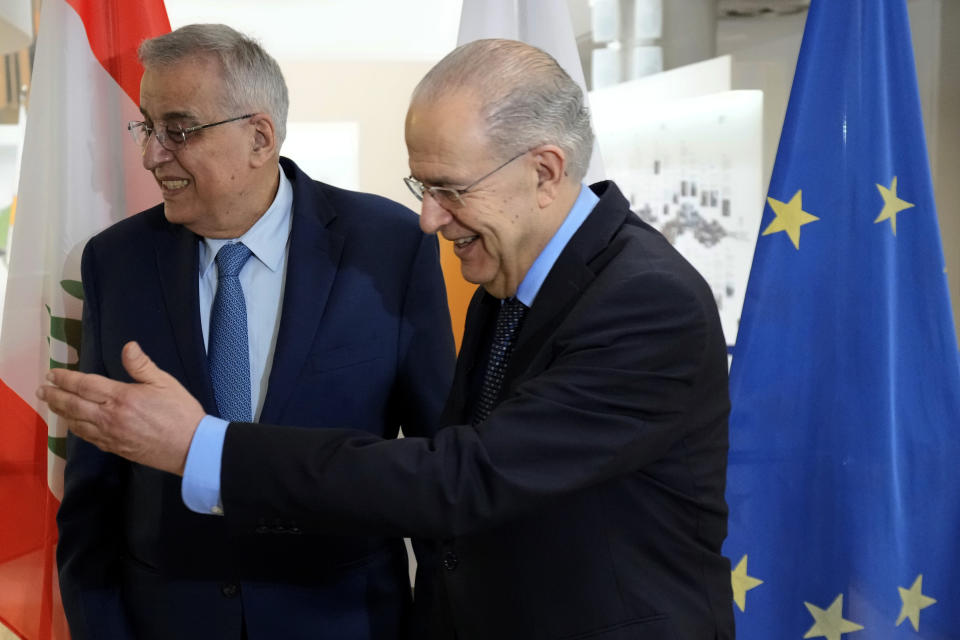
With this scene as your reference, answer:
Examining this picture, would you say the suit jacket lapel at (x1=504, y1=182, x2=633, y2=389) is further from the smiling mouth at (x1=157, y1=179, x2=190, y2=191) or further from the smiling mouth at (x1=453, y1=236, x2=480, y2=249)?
the smiling mouth at (x1=157, y1=179, x2=190, y2=191)

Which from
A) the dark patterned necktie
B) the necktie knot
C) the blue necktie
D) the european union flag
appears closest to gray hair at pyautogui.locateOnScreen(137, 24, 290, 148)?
the necktie knot

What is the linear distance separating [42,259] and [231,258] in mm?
715

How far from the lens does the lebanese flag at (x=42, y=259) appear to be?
225cm

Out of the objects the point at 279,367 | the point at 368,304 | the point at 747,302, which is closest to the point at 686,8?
the point at 747,302

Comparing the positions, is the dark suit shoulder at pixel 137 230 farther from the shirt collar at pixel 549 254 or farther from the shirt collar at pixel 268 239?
the shirt collar at pixel 549 254

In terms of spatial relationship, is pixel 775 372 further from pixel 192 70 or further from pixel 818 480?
pixel 192 70

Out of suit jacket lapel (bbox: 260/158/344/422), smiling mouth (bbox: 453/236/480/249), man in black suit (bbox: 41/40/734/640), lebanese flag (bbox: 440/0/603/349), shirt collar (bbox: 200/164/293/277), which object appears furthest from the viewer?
lebanese flag (bbox: 440/0/603/349)

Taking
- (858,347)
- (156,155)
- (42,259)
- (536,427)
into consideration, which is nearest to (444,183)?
(536,427)

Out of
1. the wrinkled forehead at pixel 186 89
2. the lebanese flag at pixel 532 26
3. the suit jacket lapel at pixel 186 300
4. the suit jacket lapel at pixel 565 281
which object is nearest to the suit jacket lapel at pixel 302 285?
the suit jacket lapel at pixel 186 300

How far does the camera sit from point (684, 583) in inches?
51.8

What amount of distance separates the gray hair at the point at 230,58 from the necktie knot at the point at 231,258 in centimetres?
22

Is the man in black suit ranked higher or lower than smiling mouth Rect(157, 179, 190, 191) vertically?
lower

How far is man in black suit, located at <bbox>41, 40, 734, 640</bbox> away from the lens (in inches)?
47.4

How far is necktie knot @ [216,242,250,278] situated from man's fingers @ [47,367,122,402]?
575 millimetres
